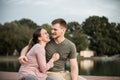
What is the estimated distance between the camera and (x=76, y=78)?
4.29ft

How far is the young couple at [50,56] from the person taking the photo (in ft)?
3.92

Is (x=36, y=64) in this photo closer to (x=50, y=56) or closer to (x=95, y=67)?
(x=50, y=56)

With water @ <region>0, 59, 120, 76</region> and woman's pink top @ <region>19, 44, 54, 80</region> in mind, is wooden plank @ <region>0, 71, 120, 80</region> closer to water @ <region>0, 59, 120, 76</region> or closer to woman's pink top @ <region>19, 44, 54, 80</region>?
water @ <region>0, 59, 120, 76</region>

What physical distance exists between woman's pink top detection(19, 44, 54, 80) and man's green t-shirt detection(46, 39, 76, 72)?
0.14 metres

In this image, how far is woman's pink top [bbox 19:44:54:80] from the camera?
3.89 ft

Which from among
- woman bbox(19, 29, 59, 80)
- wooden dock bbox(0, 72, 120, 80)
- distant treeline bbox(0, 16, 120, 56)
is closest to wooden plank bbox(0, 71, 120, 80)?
wooden dock bbox(0, 72, 120, 80)

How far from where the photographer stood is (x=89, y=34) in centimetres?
188

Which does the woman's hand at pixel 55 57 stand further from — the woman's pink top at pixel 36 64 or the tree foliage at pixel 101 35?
the tree foliage at pixel 101 35

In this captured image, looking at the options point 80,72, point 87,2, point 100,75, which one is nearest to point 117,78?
point 100,75

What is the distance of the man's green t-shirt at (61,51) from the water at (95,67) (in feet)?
1.54

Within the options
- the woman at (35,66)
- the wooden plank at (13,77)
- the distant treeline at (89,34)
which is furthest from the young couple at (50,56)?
the wooden plank at (13,77)

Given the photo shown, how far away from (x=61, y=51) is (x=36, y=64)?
18cm

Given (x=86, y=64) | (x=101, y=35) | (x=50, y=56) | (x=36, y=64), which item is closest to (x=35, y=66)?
(x=36, y=64)

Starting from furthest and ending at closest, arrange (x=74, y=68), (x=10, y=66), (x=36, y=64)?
(x=10, y=66), (x=74, y=68), (x=36, y=64)
